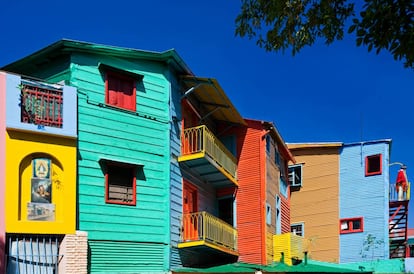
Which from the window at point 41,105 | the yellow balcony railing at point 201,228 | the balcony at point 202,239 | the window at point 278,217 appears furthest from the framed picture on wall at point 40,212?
the window at point 278,217

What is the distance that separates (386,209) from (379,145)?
140 inches

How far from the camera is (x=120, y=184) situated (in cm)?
1816

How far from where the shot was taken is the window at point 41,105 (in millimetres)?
15555

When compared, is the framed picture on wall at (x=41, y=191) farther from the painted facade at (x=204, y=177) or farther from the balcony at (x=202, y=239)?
the balcony at (x=202, y=239)

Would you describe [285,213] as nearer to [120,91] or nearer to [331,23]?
[120,91]

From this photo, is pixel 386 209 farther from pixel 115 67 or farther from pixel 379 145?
pixel 115 67

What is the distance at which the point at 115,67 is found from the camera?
18.5m

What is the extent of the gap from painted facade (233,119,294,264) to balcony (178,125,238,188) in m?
1.15

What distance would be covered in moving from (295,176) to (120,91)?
18458 mm

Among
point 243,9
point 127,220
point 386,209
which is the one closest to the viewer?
point 243,9

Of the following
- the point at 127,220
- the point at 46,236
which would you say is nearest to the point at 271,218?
the point at 127,220

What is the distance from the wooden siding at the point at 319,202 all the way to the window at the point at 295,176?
0.26 m

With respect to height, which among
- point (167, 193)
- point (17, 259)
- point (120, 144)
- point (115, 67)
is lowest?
point (17, 259)

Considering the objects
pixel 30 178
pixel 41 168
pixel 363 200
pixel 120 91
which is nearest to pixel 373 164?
pixel 363 200
